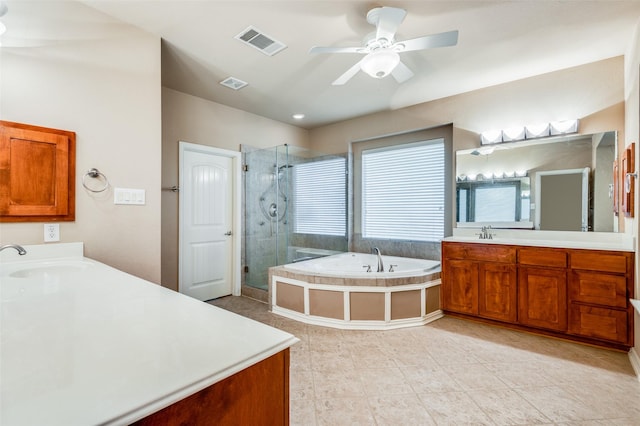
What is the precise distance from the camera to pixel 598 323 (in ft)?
7.84

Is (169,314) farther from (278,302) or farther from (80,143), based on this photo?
(278,302)

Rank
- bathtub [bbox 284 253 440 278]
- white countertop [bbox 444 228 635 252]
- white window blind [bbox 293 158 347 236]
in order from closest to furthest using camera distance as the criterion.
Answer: white countertop [bbox 444 228 635 252] → bathtub [bbox 284 253 440 278] → white window blind [bbox 293 158 347 236]

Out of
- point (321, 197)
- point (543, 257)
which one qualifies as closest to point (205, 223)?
point (321, 197)

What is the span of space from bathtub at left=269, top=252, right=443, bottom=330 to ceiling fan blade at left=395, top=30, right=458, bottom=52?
2004 mm

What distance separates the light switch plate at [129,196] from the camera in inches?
86.4

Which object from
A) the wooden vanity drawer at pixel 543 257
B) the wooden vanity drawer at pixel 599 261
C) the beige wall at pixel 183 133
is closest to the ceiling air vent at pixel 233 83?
the beige wall at pixel 183 133

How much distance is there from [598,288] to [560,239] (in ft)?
2.19

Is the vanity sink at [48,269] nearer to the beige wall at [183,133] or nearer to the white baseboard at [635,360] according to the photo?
the beige wall at [183,133]

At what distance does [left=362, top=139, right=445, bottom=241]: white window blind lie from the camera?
383 centimetres

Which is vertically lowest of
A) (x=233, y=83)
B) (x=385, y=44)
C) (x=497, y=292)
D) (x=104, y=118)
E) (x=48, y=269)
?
(x=497, y=292)

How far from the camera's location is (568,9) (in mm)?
2064

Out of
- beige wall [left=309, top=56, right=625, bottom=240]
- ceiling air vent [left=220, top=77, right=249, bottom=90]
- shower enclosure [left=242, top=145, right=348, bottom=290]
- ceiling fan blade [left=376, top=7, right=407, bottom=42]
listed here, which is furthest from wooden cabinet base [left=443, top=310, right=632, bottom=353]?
ceiling air vent [left=220, top=77, right=249, bottom=90]

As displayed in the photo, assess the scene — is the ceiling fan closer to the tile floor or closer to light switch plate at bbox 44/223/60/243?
light switch plate at bbox 44/223/60/243

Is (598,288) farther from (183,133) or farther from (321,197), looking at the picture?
(183,133)
